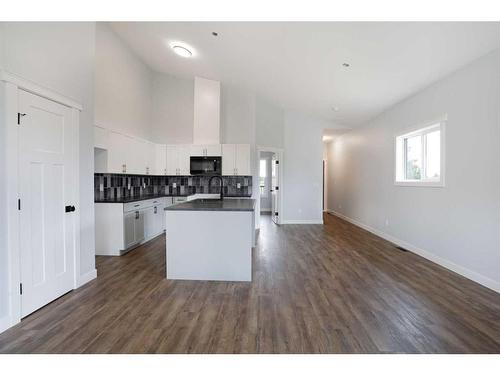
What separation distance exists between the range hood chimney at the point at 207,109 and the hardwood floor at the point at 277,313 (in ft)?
10.2

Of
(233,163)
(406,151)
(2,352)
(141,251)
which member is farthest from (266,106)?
(2,352)

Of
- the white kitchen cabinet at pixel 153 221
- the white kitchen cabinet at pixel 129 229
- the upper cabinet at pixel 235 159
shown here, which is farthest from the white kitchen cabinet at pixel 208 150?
the white kitchen cabinet at pixel 129 229

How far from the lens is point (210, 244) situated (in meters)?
3.04

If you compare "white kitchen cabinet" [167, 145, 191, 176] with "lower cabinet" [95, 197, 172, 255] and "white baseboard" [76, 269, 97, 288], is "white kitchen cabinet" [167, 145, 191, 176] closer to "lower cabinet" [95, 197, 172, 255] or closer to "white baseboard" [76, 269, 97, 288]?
"lower cabinet" [95, 197, 172, 255]

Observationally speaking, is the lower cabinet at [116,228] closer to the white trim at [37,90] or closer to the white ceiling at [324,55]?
the white trim at [37,90]

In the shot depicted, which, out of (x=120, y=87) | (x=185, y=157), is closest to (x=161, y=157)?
(x=185, y=157)

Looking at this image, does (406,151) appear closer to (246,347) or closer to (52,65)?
(246,347)

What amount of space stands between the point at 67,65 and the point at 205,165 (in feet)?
10.8

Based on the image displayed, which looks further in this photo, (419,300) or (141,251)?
(141,251)

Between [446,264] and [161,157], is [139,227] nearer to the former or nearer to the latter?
[161,157]

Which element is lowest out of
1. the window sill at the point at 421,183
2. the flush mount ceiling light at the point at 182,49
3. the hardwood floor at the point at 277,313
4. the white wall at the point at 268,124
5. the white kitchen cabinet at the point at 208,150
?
the hardwood floor at the point at 277,313

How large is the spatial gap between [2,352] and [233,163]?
4667 millimetres

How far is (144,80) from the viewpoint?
5.71 meters

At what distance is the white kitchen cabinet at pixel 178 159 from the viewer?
5926 millimetres
